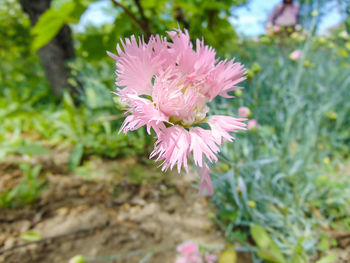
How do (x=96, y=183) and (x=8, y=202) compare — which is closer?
(x=8, y=202)

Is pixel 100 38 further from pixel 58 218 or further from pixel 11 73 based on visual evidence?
pixel 11 73

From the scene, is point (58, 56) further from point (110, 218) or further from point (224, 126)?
point (224, 126)

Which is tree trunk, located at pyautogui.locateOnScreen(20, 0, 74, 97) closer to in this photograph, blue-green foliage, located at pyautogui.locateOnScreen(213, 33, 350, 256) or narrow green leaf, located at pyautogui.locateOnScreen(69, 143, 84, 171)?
narrow green leaf, located at pyautogui.locateOnScreen(69, 143, 84, 171)

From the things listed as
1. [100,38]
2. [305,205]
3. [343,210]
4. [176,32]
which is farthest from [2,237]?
[343,210]

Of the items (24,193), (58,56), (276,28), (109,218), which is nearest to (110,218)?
(109,218)

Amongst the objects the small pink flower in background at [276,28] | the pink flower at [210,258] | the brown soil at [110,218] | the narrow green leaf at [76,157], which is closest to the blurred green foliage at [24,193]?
the brown soil at [110,218]
